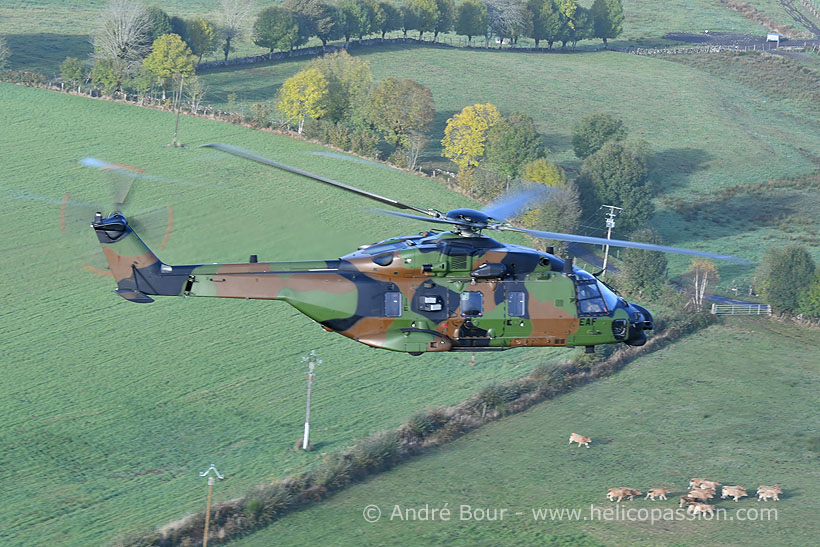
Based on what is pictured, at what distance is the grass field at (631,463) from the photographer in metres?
49.6

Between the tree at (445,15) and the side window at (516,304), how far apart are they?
394ft

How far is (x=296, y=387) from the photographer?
6156 centimetres

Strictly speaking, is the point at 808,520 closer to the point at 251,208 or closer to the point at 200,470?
the point at 200,470

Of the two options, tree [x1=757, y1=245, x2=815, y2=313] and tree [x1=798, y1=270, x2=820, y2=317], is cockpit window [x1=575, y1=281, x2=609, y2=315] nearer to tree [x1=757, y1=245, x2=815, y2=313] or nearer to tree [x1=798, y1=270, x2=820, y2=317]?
tree [x1=798, y1=270, x2=820, y2=317]

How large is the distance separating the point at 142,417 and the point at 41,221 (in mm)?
28848

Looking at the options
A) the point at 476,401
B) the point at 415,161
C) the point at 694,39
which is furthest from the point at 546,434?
the point at 694,39

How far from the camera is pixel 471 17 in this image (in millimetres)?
150625

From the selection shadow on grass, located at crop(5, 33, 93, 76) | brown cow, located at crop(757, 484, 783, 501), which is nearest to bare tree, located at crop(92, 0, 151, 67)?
shadow on grass, located at crop(5, 33, 93, 76)

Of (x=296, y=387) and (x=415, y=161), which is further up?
(x=415, y=161)

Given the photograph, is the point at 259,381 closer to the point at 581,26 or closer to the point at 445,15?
the point at 445,15

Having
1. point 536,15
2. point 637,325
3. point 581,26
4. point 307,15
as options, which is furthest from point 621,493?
point 581,26

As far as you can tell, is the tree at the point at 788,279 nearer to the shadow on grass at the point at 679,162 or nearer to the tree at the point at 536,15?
the shadow on grass at the point at 679,162

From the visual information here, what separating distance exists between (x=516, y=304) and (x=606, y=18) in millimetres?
133353

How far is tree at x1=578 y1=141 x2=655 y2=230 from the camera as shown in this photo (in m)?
102
